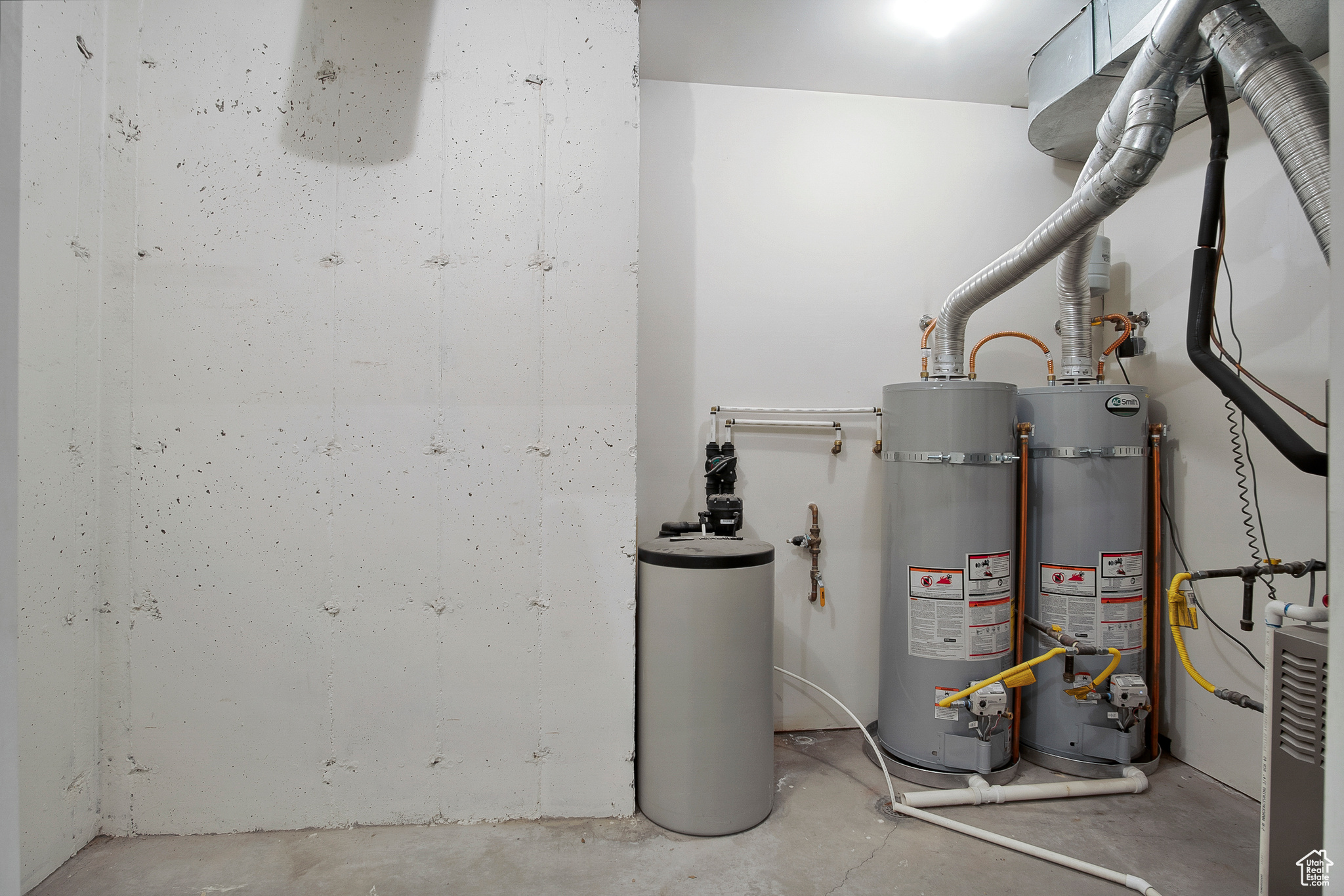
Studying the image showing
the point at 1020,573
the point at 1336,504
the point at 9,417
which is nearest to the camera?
the point at 9,417

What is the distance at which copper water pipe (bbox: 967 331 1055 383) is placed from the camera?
2178 mm

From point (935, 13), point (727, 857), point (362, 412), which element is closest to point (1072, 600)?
point (727, 857)

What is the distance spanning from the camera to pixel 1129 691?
6.07 feet

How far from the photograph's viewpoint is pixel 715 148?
227 cm

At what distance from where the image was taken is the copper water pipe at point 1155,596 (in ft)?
6.54

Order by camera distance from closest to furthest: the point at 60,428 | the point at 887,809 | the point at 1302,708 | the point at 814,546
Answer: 1. the point at 1302,708
2. the point at 60,428
3. the point at 887,809
4. the point at 814,546

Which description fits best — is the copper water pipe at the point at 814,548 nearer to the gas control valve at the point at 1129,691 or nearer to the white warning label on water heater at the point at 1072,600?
the white warning label on water heater at the point at 1072,600

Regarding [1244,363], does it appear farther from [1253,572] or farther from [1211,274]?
[1253,572]

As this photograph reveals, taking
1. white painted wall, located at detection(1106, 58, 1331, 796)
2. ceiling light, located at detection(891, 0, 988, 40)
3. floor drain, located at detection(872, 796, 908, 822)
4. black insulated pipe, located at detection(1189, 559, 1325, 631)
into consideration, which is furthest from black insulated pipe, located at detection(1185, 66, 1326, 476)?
floor drain, located at detection(872, 796, 908, 822)

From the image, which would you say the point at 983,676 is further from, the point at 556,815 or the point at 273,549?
the point at 273,549

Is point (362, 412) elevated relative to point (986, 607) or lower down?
elevated

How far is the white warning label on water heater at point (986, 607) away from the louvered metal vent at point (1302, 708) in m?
0.78

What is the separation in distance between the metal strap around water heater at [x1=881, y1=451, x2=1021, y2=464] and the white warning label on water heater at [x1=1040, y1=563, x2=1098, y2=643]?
425mm

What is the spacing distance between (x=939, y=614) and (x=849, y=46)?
6.39 feet
